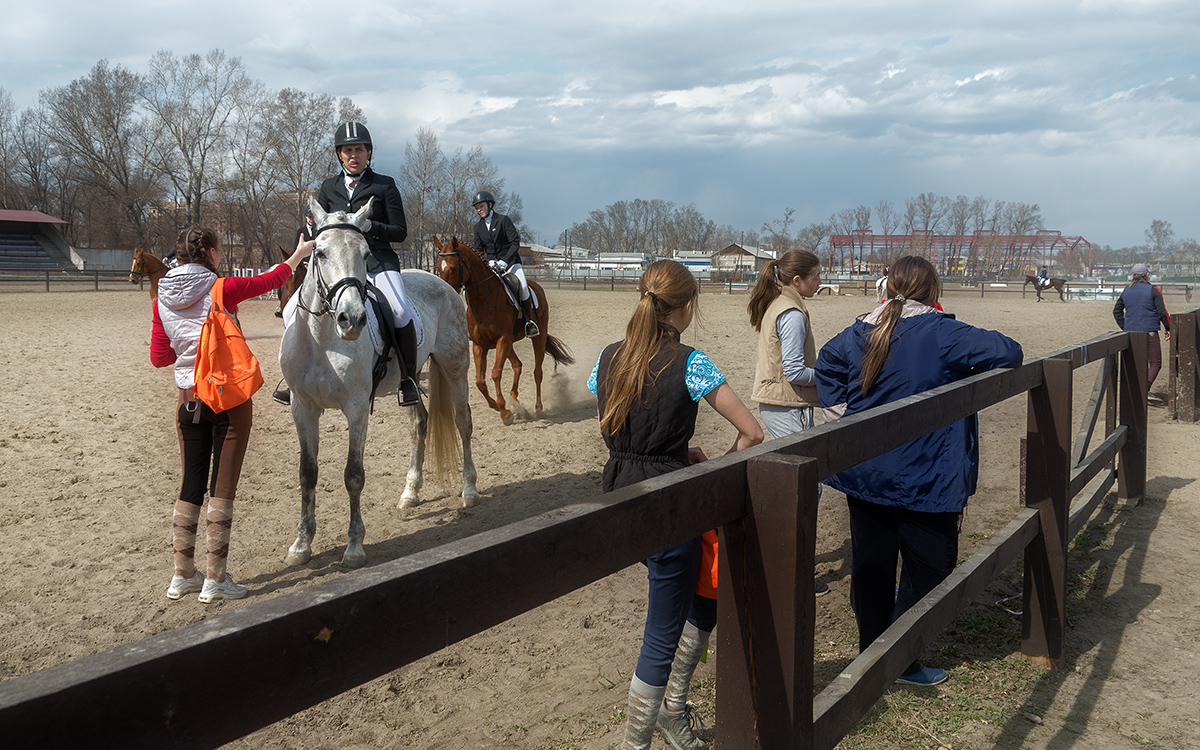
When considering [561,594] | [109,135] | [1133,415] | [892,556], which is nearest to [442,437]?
[892,556]

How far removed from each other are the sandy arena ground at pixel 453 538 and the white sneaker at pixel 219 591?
0.07 meters

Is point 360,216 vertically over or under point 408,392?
over

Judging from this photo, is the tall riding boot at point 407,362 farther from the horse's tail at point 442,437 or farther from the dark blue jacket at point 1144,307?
the dark blue jacket at point 1144,307

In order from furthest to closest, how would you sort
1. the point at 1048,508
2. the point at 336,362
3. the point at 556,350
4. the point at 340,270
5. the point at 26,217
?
the point at 26,217
the point at 556,350
the point at 336,362
the point at 340,270
the point at 1048,508

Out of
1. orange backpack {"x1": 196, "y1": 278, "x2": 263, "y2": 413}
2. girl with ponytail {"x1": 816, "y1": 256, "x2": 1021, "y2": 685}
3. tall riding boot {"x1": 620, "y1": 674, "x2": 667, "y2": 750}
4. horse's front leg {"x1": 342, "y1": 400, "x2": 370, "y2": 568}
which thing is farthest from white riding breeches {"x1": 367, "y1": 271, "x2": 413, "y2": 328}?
tall riding boot {"x1": 620, "y1": 674, "x2": 667, "y2": 750}

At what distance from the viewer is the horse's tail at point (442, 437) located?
585 cm

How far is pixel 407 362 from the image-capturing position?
17.8ft

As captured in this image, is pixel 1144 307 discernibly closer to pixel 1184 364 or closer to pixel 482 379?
pixel 1184 364

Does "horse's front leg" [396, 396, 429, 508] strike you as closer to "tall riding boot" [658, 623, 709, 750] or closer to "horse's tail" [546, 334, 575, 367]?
"tall riding boot" [658, 623, 709, 750]

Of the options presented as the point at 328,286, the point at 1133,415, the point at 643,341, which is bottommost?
the point at 1133,415

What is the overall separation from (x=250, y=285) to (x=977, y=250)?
3086 inches

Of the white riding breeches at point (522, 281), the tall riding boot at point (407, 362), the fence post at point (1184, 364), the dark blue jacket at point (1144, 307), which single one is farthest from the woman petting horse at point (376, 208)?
the dark blue jacket at point (1144, 307)

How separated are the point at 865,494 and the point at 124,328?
17320mm

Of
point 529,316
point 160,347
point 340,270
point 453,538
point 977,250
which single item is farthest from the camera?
point 977,250
